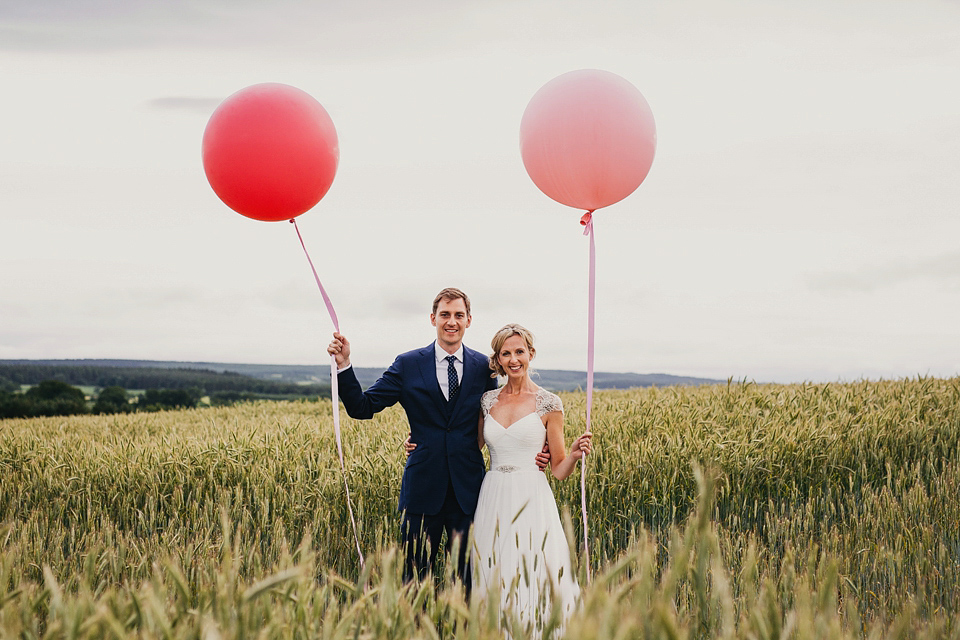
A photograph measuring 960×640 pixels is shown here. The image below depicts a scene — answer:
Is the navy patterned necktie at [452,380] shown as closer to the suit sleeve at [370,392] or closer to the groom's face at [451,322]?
the groom's face at [451,322]

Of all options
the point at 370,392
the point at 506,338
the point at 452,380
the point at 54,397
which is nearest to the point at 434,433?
the point at 452,380

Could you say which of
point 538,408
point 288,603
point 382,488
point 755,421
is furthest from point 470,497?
point 755,421

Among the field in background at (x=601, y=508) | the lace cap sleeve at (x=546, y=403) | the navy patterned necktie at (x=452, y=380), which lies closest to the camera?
the field in background at (x=601, y=508)

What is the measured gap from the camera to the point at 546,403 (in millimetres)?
3648

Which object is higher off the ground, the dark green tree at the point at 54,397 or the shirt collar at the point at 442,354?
the shirt collar at the point at 442,354

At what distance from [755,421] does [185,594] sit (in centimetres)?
631

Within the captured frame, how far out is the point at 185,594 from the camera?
5.54ft

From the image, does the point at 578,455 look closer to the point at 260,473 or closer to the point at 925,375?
the point at 260,473

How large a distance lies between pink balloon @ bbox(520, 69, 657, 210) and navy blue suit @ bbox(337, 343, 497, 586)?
3.96 feet

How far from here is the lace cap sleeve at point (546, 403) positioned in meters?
3.64

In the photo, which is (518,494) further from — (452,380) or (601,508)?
(601,508)

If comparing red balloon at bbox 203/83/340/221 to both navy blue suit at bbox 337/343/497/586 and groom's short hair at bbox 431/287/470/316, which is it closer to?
groom's short hair at bbox 431/287/470/316

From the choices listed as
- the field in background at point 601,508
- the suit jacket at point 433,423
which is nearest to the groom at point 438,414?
the suit jacket at point 433,423

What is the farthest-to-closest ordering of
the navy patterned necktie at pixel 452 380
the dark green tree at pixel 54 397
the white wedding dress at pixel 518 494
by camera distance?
1. the dark green tree at pixel 54 397
2. the navy patterned necktie at pixel 452 380
3. the white wedding dress at pixel 518 494
